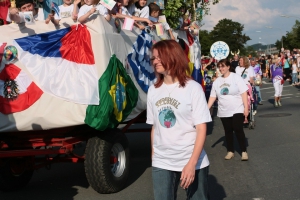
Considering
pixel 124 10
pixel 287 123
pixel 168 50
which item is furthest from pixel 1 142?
pixel 287 123

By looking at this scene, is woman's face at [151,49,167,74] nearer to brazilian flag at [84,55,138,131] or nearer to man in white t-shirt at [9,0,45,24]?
brazilian flag at [84,55,138,131]

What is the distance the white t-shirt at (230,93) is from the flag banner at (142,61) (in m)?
1.61

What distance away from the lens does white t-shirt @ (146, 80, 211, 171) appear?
13.6ft

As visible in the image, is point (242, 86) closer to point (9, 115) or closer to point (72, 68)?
point (72, 68)

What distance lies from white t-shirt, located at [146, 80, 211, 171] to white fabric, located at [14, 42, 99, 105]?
2433 millimetres

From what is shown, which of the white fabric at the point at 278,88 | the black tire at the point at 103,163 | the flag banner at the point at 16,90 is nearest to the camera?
the flag banner at the point at 16,90

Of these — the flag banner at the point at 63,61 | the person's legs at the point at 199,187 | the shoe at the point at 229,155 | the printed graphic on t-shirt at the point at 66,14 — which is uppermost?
the printed graphic on t-shirt at the point at 66,14

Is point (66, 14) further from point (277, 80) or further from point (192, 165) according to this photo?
point (277, 80)

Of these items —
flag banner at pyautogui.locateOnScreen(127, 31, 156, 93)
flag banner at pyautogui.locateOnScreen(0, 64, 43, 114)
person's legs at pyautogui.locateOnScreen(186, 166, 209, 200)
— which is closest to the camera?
person's legs at pyautogui.locateOnScreen(186, 166, 209, 200)

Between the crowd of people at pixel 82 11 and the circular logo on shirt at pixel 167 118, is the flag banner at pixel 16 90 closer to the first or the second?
the crowd of people at pixel 82 11

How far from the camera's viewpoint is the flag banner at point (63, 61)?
6.59m

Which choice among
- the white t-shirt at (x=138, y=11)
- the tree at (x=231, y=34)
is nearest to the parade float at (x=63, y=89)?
the white t-shirt at (x=138, y=11)

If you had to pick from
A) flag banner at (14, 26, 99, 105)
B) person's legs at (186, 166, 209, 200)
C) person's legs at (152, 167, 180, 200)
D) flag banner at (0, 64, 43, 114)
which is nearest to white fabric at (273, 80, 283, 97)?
flag banner at (14, 26, 99, 105)

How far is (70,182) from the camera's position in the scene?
8227mm
